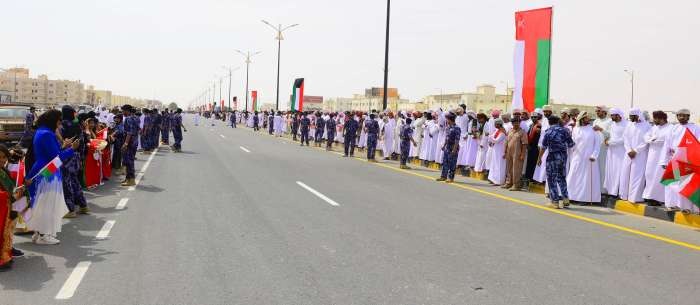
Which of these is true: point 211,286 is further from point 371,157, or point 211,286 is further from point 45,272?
point 371,157

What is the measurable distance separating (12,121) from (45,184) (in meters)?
16.5

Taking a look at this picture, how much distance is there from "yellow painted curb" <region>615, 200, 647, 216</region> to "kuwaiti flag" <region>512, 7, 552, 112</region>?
171 inches

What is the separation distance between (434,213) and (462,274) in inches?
138

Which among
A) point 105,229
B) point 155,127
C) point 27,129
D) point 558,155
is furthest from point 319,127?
point 105,229

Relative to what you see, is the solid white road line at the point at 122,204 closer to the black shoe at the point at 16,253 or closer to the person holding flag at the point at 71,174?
the person holding flag at the point at 71,174

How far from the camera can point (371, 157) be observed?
19734mm

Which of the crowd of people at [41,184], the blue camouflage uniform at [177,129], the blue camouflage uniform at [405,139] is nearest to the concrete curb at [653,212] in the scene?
the blue camouflage uniform at [405,139]

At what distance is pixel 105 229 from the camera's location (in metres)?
7.37

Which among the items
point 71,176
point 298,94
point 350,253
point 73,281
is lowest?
point 73,281

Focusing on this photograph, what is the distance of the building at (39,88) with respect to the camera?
522 feet

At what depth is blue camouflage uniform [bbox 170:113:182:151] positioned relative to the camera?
2167 cm

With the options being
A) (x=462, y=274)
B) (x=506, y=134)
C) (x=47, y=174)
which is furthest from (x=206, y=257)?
(x=506, y=134)

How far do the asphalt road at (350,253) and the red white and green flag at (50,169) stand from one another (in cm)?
83

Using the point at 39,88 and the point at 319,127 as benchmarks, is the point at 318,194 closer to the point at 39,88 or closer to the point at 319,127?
the point at 319,127
